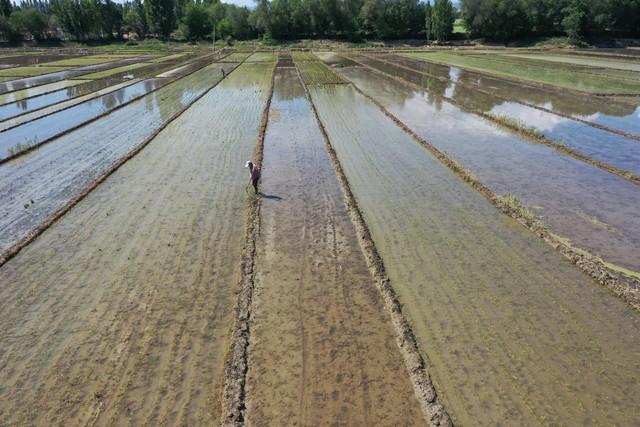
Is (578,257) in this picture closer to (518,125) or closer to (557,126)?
(518,125)

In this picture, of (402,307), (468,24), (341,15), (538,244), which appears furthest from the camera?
(341,15)

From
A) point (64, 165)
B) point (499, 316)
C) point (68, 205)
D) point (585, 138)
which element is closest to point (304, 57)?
point (585, 138)

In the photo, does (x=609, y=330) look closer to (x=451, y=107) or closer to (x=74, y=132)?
(x=451, y=107)

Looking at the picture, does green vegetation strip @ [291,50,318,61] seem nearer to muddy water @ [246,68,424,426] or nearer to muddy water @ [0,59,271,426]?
muddy water @ [0,59,271,426]

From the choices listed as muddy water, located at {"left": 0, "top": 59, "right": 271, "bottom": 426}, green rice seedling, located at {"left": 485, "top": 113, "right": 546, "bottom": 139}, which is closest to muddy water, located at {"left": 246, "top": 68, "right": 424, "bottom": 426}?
muddy water, located at {"left": 0, "top": 59, "right": 271, "bottom": 426}

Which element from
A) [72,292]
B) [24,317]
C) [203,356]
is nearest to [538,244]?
[203,356]

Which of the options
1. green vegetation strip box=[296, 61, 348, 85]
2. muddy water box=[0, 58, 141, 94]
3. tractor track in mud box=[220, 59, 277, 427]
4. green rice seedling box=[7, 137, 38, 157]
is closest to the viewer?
tractor track in mud box=[220, 59, 277, 427]

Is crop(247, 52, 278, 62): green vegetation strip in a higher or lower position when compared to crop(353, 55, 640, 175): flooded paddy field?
higher
